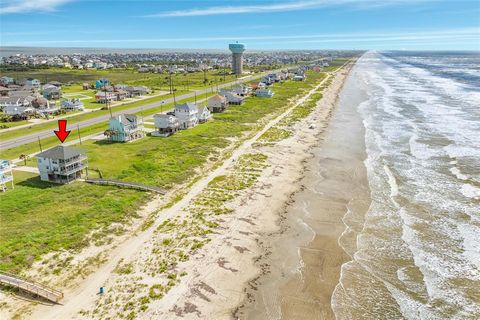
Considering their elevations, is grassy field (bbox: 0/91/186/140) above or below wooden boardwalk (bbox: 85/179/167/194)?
above

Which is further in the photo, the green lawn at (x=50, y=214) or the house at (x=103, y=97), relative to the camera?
the house at (x=103, y=97)

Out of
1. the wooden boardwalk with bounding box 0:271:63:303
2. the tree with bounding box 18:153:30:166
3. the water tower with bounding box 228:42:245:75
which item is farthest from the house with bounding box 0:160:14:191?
the water tower with bounding box 228:42:245:75

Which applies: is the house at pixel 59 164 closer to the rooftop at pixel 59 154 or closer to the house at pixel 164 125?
the rooftop at pixel 59 154

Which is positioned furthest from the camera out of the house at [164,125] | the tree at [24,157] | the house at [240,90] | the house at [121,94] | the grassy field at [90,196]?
the house at [240,90]

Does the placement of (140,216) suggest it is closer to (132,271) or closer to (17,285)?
(132,271)

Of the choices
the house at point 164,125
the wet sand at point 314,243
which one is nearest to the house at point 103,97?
the house at point 164,125

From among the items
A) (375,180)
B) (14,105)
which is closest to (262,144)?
(375,180)

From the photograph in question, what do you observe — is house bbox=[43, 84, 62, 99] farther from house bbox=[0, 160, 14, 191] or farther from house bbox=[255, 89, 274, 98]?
house bbox=[0, 160, 14, 191]

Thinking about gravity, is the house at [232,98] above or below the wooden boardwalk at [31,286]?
above
